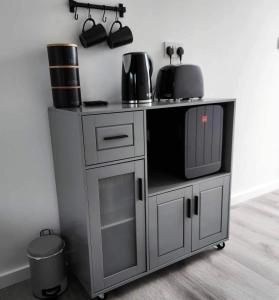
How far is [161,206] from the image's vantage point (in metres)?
1.69

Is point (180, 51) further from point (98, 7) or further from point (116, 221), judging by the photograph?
point (116, 221)

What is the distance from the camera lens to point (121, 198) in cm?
156

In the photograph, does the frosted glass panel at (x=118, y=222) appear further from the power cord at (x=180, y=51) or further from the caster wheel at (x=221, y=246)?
the power cord at (x=180, y=51)

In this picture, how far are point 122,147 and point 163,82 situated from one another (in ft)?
2.10

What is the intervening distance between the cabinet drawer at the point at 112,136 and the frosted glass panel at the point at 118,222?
0.13m

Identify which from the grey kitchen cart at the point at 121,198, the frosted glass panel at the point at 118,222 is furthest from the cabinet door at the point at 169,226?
the frosted glass panel at the point at 118,222

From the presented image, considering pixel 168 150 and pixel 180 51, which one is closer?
pixel 168 150

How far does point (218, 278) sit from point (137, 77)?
132cm

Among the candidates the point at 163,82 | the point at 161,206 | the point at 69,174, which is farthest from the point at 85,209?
the point at 163,82

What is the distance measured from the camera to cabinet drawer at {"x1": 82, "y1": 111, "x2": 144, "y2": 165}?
1.37 m

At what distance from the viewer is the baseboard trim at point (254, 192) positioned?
2.83 metres

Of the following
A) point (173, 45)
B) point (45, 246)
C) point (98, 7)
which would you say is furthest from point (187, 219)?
point (98, 7)

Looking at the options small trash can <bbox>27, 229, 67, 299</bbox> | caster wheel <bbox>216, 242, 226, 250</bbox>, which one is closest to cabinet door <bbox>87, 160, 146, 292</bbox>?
small trash can <bbox>27, 229, 67, 299</bbox>

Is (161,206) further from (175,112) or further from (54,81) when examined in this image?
(54,81)
